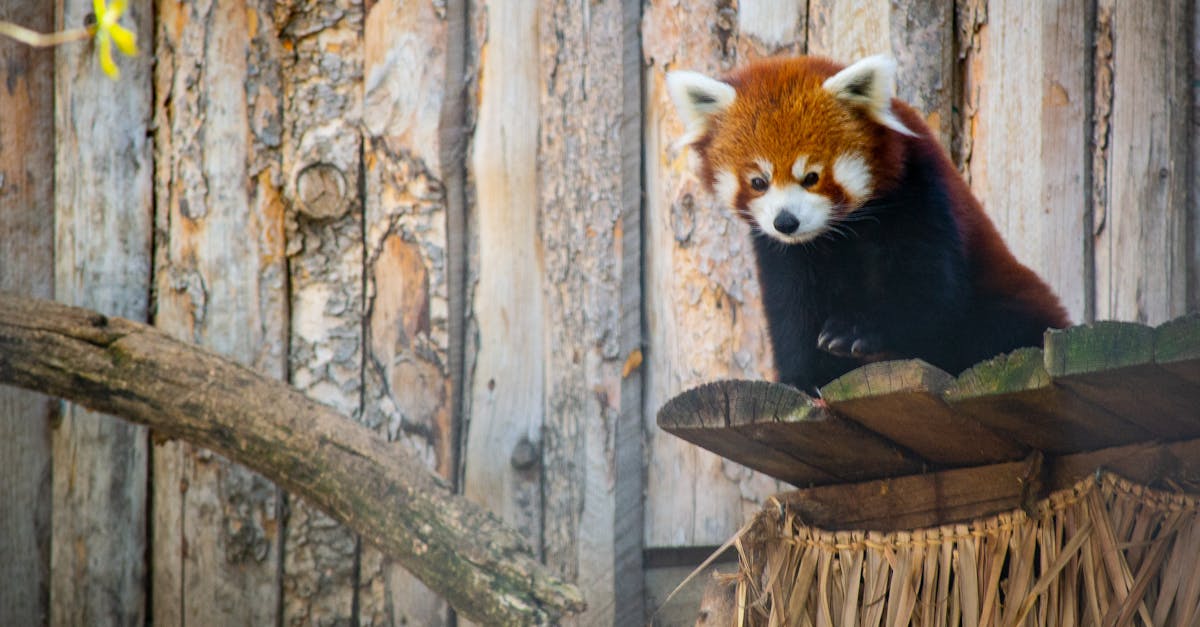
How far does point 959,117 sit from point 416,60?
146 cm

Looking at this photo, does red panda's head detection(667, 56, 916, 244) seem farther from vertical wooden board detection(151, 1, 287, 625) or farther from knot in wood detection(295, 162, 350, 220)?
vertical wooden board detection(151, 1, 287, 625)

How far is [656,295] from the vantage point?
10.5 ft

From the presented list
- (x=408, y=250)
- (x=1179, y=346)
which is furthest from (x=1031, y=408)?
(x=408, y=250)

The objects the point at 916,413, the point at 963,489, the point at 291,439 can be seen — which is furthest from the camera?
the point at 291,439

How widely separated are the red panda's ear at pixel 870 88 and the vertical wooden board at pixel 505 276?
928 mm

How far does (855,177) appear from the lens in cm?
266

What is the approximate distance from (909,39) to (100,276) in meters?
2.28

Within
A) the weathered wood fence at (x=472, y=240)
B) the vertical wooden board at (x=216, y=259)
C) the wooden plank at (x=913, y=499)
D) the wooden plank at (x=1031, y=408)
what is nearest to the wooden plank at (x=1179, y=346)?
the wooden plank at (x=1031, y=408)

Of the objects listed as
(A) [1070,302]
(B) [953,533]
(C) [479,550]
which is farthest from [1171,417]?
(C) [479,550]

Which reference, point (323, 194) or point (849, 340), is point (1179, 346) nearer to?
point (849, 340)

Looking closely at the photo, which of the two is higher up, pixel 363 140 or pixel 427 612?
pixel 363 140

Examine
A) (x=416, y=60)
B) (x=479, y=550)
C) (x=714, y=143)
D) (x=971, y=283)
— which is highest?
(x=416, y=60)

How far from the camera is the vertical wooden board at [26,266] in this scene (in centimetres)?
340

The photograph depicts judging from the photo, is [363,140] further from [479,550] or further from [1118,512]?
[1118,512]
